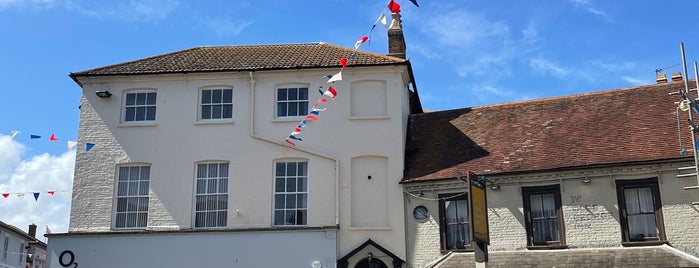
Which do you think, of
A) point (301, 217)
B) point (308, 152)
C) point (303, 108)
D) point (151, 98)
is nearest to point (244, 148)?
point (308, 152)

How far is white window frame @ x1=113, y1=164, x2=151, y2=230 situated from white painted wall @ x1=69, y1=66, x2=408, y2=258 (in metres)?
0.20

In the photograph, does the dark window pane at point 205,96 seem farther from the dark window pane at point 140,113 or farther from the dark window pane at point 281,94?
the dark window pane at point 281,94

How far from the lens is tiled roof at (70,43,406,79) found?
22.4 meters

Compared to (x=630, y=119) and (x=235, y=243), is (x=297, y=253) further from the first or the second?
(x=630, y=119)

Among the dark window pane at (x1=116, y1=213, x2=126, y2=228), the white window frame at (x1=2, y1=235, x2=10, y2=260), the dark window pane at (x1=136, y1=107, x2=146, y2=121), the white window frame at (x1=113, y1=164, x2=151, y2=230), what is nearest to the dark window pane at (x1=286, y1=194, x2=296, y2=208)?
the white window frame at (x1=113, y1=164, x2=151, y2=230)

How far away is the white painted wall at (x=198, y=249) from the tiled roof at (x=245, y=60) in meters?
5.20

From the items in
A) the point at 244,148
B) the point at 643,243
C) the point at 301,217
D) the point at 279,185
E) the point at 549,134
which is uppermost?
the point at 549,134

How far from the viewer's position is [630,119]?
67.2 feet

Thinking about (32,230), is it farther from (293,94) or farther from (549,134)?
(549,134)

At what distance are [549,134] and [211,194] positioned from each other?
1024 cm

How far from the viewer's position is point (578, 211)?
18828 millimetres

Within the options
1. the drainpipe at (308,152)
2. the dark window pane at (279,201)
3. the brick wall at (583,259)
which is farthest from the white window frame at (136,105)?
the brick wall at (583,259)

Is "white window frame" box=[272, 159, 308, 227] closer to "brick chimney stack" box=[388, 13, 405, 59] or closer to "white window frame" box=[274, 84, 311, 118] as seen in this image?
"white window frame" box=[274, 84, 311, 118]

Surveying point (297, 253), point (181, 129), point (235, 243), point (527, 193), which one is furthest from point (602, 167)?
point (181, 129)
